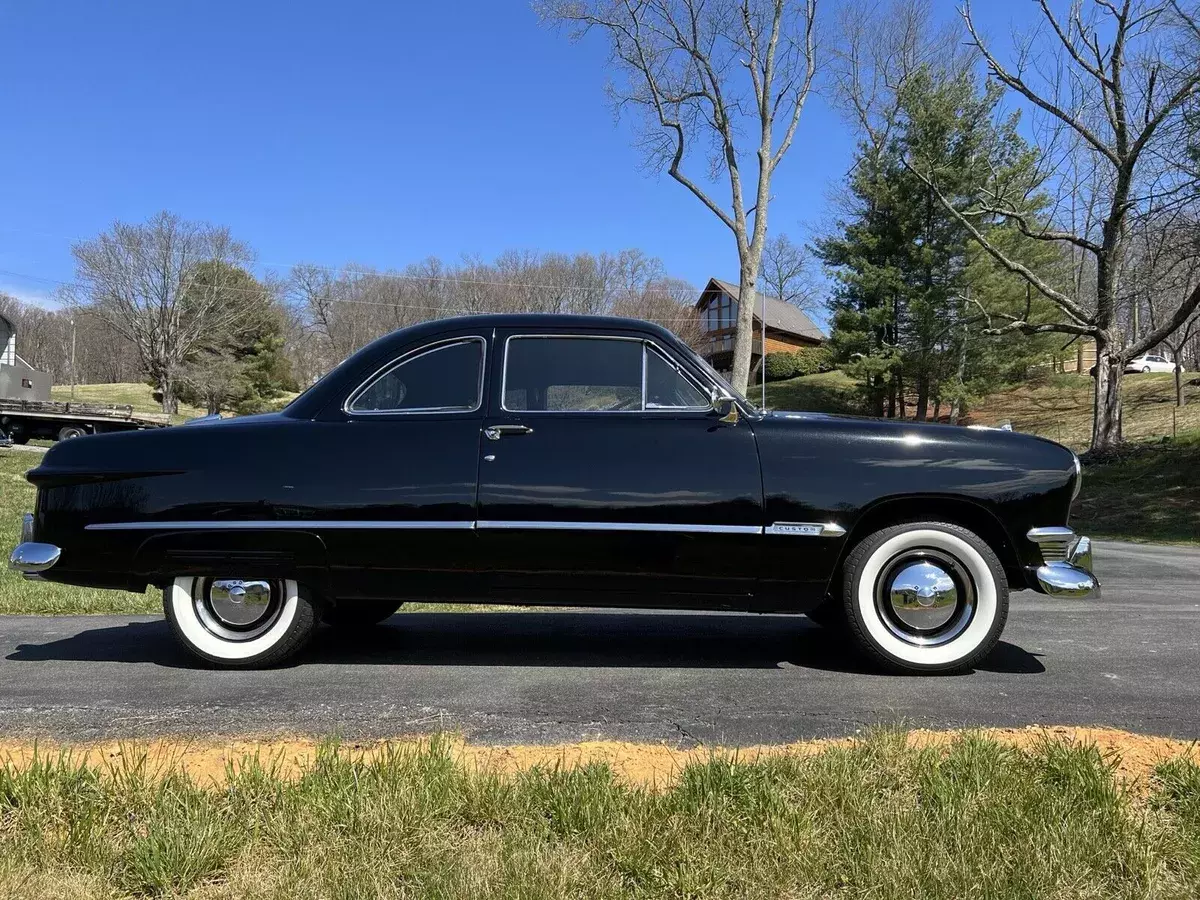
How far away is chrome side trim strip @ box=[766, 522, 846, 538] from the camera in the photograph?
3725 mm

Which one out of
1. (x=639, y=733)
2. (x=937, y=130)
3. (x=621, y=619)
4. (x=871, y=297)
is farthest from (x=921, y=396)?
(x=639, y=733)

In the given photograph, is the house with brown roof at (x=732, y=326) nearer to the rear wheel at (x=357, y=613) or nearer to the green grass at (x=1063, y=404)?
the green grass at (x=1063, y=404)

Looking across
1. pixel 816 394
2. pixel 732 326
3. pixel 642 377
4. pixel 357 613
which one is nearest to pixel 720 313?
pixel 732 326

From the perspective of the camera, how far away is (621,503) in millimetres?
3721

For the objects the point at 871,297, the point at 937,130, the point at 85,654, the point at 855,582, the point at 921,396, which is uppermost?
the point at 937,130

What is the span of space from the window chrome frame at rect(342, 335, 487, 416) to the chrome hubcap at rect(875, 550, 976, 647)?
2.13m

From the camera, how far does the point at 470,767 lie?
2.64 meters

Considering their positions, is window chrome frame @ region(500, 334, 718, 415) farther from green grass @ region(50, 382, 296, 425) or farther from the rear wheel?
green grass @ region(50, 382, 296, 425)

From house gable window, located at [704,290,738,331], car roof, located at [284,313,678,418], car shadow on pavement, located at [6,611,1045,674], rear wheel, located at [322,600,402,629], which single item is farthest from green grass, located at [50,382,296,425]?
car roof, located at [284,313,678,418]

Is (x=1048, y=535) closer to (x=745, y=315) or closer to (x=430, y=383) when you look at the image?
(x=430, y=383)

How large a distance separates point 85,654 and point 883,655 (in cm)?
412

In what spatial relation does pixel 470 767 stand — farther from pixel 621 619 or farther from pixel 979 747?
pixel 621 619

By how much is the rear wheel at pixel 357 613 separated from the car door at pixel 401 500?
0.82 meters

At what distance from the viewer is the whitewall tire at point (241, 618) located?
397 centimetres
